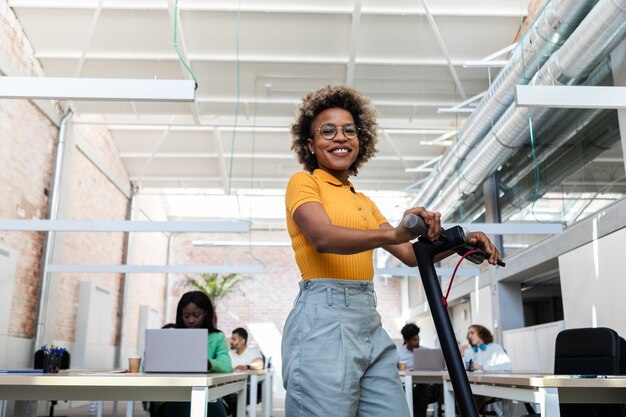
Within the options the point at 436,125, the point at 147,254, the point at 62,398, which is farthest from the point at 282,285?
the point at 62,398

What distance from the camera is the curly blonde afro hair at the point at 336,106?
1.42 m

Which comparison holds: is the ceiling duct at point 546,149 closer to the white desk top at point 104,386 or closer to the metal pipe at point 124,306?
the white desk top at point 104,386

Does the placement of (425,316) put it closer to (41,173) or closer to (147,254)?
(147,254)

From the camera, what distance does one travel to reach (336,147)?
1.36 meters

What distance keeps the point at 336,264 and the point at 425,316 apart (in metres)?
13.2

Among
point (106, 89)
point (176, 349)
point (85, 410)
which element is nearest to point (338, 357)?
point (176, 349)

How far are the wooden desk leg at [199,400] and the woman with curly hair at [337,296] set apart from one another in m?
0.85

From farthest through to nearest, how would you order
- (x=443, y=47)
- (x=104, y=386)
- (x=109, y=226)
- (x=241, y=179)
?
1. (x=241, y=179)
2. (x=443, y=47)
3. (x=109, y=226)
4. (x=104, y=386)

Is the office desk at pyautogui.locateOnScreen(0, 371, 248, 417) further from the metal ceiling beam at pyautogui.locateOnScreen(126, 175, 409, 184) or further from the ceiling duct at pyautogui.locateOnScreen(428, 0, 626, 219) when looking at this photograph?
the metal ceiling beam at pyautogui.locateOnScreen(126, 175, 409, 184)

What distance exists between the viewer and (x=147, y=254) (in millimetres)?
14164

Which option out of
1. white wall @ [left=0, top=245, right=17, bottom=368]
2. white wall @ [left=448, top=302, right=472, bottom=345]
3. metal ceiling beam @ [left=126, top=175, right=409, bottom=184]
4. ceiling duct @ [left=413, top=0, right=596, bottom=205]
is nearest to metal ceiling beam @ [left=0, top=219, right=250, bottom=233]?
white wall @ [left=0, top=245, right=17, bottom=368]

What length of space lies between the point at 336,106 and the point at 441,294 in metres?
0.60

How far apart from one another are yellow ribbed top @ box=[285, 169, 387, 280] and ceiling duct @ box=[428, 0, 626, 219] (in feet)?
12.9

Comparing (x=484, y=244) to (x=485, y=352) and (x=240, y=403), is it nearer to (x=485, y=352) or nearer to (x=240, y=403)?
(x=240, y=403)
